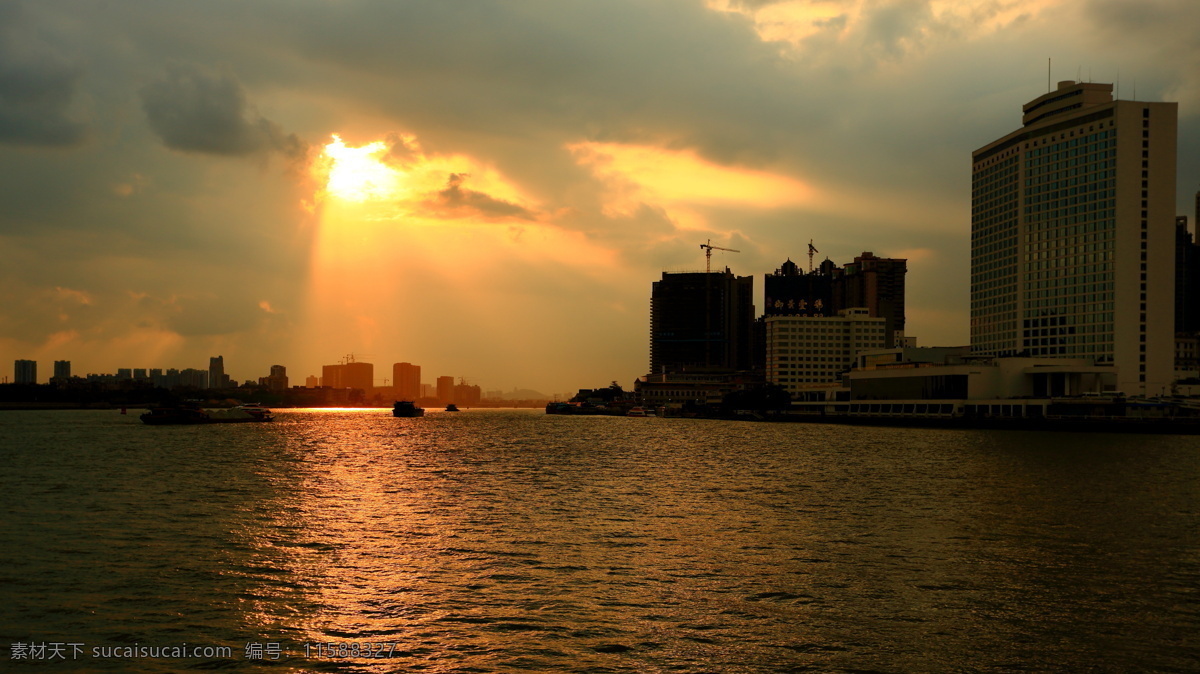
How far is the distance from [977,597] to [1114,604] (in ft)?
15.1

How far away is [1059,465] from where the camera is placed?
317ft

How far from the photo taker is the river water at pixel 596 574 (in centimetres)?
2603

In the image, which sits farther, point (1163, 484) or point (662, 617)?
point (1163, 484)

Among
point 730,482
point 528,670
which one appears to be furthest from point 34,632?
point 730,482

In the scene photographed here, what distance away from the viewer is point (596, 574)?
119 ft

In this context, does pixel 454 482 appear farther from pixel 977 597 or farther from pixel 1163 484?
pixel 1163 484

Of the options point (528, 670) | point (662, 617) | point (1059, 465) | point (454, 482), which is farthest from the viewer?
point (1059, 465)

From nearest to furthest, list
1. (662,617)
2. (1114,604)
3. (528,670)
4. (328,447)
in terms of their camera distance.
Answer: (528,670)
(662,617)
(1114,604)
(328,447)

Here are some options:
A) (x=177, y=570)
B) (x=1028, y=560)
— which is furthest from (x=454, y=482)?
(x=1028, y=560)

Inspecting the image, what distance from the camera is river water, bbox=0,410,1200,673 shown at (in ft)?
85.4

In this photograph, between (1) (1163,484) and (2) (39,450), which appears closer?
(1) (1163,484)

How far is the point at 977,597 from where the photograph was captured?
3278 centimetres

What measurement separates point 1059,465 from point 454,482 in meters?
66.0

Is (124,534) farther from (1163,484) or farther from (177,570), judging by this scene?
(1163,484)
